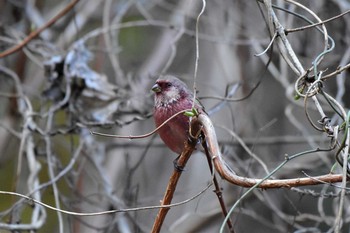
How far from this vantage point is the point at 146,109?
361 cm

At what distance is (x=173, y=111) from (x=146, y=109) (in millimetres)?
1293

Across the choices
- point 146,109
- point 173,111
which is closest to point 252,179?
point 173,111

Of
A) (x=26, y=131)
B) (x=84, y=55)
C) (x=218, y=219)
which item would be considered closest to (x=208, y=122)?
(x=26, y=131)

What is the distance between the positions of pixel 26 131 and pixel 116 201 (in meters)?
0.63

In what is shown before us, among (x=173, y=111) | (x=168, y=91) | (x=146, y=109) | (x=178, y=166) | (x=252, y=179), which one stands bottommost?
(x=252, y=179)

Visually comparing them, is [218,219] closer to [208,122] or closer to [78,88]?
[78,88]

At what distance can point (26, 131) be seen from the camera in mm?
3363

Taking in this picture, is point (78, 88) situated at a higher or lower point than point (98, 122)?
higher

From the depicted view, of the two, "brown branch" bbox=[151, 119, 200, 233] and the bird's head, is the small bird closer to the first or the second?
the bird's head

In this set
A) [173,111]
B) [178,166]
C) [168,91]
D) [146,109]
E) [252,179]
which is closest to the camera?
[252,179]

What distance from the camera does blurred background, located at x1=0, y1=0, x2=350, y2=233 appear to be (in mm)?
3496

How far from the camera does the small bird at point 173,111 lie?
225cm

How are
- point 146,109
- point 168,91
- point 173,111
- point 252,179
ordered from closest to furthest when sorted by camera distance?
point 252,179, point 173,111, point 168,91, point 146,109

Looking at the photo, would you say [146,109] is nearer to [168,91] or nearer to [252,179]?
[168,91]
